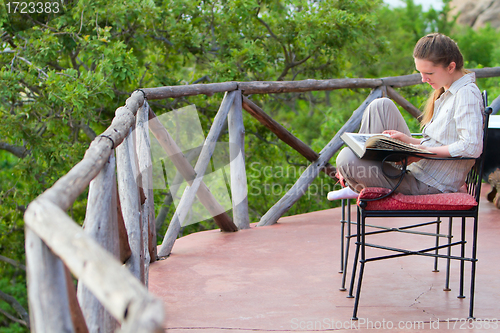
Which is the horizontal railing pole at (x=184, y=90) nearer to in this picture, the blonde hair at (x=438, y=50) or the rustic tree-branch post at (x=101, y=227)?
the rustic tree-branch post at (x=101, y=227)

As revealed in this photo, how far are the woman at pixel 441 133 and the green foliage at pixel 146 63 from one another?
322 centimetres

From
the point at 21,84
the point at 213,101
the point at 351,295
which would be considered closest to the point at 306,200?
the point at 213,101

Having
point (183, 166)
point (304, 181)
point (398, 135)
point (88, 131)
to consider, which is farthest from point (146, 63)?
point (398, 135)

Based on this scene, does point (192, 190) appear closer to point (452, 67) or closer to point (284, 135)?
point (284, 135)

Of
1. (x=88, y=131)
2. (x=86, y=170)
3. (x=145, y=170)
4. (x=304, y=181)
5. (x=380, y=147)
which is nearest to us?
(x=86, y=170)

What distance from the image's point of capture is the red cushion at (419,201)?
78.0 inches

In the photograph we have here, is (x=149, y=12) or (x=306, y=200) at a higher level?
(x=149, y=12)

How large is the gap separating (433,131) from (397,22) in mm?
10691

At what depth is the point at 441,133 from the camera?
2109 millimetres

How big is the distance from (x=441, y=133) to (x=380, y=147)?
39 cm

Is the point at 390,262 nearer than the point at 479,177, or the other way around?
the point at 479,177

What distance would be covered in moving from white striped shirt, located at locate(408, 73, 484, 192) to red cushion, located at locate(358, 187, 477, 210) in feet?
0.37

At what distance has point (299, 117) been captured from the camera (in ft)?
35.9

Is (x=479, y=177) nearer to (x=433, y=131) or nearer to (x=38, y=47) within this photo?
(x=433, y=131)
